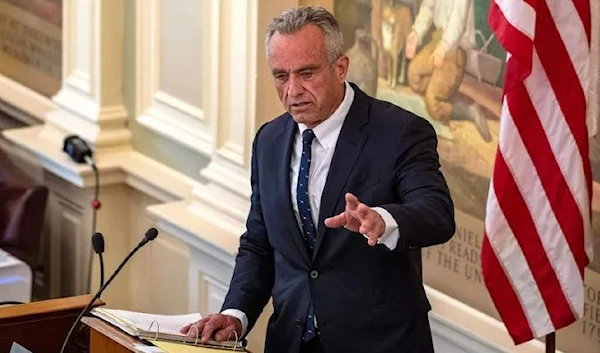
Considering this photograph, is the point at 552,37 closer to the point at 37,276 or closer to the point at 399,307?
the point at 399,307

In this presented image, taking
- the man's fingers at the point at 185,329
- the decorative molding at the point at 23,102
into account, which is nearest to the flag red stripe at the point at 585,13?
the man's fingers at the point at 185,329

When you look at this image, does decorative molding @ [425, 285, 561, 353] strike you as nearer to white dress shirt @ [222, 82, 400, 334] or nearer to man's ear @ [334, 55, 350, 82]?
white dress shirt @ [222, 82, 400, 334]

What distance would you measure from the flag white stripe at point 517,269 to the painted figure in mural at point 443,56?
0.62 m

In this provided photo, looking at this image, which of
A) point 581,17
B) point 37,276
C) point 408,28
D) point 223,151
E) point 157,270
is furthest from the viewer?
point 37,276

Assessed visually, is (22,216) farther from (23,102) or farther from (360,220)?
(360,220)

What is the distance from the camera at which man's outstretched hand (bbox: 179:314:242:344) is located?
3.21m

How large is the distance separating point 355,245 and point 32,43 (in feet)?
13.4

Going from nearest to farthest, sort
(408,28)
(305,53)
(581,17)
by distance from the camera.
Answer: (305,53), (581,17), (408,28)

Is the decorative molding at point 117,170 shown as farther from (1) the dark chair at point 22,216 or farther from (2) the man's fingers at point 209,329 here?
(2) the man's fingers at point 209,329

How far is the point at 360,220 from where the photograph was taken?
283 centimetres

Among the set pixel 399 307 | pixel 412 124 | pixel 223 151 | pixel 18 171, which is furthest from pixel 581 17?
pixel 18 171

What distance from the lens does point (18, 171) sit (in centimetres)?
610

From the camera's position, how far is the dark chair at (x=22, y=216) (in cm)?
587

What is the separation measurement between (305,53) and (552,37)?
950 millimetres
